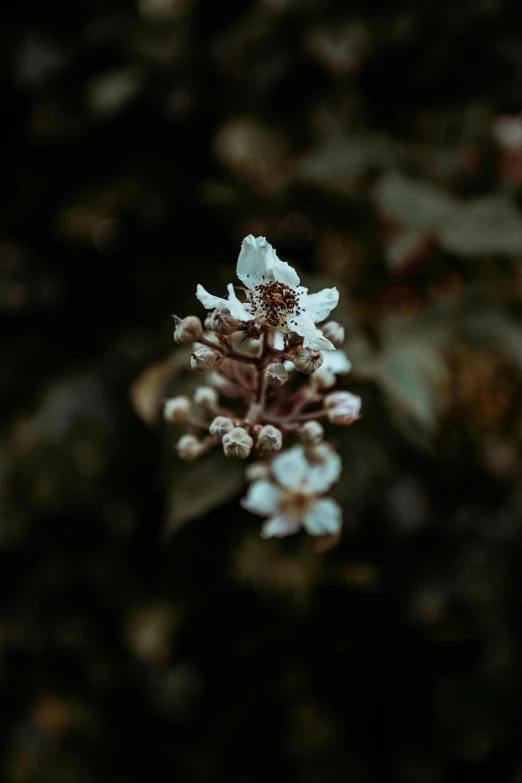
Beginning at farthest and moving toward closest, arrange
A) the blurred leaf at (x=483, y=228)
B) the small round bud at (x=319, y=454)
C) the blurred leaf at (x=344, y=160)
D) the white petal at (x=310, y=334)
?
the blurred leaf at (x=344, y=160) → the blurred leaf at (x=483, y=228) → the small round bud at (x=319, y=454) → the white petal at (x=310, y=334)

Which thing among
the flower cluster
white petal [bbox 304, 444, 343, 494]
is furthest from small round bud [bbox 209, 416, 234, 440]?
white petal [bbox 304, 444, 343, 494]

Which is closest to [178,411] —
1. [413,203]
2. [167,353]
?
[167,353]

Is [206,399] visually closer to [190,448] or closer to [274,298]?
[190,448]

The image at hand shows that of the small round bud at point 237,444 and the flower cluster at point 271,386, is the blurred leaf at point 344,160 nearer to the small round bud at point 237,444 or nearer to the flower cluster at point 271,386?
the flower cluster at point 271,386

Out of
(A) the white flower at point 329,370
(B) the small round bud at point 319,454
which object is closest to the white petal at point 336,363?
(A) the white flower at point 329,370

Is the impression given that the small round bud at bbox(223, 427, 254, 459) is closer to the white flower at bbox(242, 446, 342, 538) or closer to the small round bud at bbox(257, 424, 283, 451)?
the small round bud at bbox(257, 424, 283, 451)

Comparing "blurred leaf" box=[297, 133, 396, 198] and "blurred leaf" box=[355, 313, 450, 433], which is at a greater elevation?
"blurred leaf" box=[297, 133, 396, 198]

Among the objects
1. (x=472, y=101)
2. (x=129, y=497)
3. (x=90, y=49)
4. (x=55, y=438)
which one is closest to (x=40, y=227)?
(x=90, y=49)
